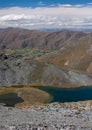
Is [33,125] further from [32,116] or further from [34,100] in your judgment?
[34,100]

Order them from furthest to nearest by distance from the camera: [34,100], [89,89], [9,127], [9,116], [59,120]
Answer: [89,89]
[34,100]
[9,116]
[59,120]
[9,127]

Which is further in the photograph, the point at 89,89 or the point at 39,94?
the point at 89,89

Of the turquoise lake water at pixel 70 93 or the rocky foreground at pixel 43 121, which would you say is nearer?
the rocky foreground at pixel 43 121

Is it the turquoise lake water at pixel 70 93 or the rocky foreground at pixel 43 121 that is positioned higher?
the rocky foreground at pixel 43 121

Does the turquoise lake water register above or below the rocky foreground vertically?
below

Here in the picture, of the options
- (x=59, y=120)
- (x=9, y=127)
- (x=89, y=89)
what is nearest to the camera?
(x=9, y=127)

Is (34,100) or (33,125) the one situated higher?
(33,125)

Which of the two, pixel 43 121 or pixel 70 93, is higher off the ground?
pixel 43 121

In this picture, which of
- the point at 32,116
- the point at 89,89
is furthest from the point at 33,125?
the point at 89,89

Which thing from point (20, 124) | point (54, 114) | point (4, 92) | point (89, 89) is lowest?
point (89, 89)

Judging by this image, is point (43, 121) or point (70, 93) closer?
point (43, 121)

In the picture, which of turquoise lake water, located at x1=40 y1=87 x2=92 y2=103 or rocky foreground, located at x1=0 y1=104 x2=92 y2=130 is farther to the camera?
turquoise lake water, located at x1=40 y1=87 x2=92 y2=103
